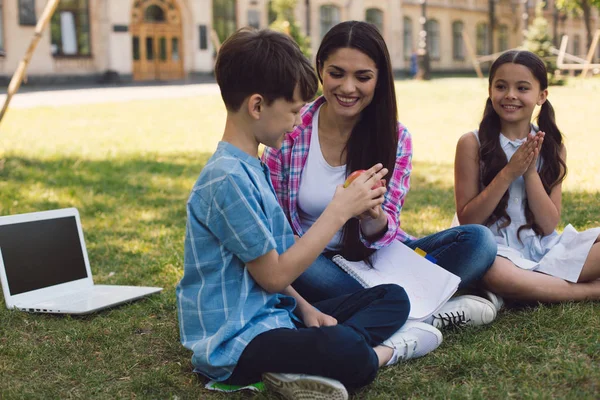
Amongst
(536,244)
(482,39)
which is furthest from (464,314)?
(482,39)

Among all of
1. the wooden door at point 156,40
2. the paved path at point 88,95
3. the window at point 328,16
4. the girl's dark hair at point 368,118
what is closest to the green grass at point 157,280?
the girl's dark hair at point 368,118

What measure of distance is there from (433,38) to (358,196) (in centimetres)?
3534

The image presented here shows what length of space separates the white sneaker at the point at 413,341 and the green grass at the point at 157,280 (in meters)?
0.04

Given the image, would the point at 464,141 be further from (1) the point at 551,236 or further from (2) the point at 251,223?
(2) the point at 251,223

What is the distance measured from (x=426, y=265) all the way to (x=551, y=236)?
0.74m

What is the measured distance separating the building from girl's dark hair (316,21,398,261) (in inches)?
662

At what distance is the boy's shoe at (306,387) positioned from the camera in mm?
2324

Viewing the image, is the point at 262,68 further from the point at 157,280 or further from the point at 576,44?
the point at 576,44

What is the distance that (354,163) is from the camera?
3148 millimetres

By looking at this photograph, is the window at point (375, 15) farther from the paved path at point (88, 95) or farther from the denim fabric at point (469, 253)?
the denim fabric at point (469, 253)

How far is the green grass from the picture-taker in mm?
2592

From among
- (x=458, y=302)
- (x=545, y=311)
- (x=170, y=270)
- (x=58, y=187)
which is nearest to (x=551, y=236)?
(x=545, y=311)

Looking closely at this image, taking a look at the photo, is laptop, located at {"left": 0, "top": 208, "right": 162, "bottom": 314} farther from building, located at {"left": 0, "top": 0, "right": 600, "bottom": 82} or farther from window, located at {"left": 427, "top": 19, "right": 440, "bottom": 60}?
window, located at {"left": 427, "top": 19, "right": 440, "bottom": 60}

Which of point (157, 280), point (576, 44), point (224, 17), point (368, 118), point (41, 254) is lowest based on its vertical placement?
point (157, 280)
